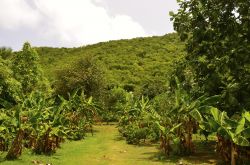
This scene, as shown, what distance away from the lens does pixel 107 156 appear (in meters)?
19.0

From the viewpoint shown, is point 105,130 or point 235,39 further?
point 105,130

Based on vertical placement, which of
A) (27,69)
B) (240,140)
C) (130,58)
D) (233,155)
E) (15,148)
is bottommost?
(233,155)

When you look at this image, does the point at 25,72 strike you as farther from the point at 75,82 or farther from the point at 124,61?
the point at 124,61

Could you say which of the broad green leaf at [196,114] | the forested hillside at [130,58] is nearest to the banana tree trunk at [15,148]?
the broad green leaf at [196,114]

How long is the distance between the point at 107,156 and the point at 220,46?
705 cm

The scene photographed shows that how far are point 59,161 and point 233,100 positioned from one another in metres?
7.49

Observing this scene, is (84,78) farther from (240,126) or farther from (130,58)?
(130,58)

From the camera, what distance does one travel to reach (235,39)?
18156mm

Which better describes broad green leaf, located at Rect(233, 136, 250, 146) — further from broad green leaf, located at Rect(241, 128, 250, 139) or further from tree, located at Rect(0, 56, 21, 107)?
tree, located at Rect(0, 56, 21, 107)

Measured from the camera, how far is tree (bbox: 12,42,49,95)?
36.8 metres

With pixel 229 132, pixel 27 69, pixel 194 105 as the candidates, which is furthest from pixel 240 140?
pixel 27 69

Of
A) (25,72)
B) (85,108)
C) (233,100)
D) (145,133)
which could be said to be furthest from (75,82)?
(233,100)

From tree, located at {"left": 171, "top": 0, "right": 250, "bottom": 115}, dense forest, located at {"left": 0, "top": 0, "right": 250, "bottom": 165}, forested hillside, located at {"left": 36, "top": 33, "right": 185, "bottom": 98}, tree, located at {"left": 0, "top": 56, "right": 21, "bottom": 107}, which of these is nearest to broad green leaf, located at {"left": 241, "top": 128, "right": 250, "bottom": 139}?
dense forest, located at {"left": 0, "top": 0, "right": 250, "bottom": 165}

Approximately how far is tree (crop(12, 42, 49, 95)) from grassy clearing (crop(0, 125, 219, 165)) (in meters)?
14.0
